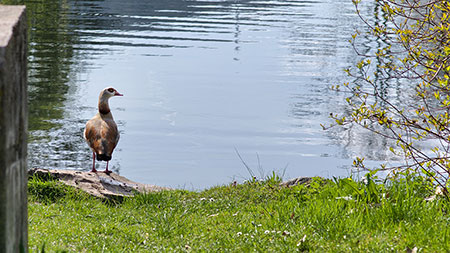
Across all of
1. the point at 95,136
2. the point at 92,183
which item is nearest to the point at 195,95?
the point at 95,136

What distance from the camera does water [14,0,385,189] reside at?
13.6 m

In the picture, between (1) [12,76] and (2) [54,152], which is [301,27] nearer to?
(2) [54,152]

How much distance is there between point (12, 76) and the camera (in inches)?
135

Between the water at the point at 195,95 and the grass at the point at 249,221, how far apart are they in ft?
10.1

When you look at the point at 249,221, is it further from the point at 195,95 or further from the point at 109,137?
the point at 195,95

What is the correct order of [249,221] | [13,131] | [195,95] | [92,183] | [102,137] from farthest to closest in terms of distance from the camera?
[195,95], [102,137], [92,183], [249,221], [13,131]

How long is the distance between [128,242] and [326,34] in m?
25.4

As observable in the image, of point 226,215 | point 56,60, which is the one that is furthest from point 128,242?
point 56,60

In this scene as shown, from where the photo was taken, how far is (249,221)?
274 inches

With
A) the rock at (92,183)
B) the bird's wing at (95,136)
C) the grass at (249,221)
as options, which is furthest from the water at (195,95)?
the grass at (249,221)

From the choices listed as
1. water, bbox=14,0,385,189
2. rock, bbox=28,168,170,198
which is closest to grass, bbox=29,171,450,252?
rock, bbox=28,168,170,198

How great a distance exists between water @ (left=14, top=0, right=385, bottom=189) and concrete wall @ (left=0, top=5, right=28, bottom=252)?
749 cm

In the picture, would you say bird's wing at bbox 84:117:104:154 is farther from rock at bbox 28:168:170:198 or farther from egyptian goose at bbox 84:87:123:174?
rock at bbox 28:168:170:198

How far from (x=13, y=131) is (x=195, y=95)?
15.4 meters
